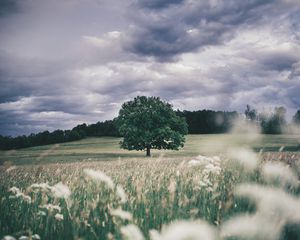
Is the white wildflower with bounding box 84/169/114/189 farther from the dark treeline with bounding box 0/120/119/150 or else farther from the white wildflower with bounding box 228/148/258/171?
the dark treeline with bounding box 0/120/119/150

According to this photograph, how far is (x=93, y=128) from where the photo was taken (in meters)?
109

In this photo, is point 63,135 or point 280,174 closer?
point 280,174

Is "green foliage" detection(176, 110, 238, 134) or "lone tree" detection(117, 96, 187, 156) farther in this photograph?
"green foliage" detection(176, 110, 238, 134)

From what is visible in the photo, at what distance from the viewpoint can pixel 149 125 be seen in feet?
170

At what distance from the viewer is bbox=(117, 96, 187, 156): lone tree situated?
51062mm

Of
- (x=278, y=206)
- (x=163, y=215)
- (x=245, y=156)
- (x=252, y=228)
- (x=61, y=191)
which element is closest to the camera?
(x=252, y=228)

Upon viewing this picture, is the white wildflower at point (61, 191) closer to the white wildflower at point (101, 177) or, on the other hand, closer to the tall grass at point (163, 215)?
the tall grass at point (163, 215)

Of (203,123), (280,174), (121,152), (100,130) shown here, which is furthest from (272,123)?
(203,123)

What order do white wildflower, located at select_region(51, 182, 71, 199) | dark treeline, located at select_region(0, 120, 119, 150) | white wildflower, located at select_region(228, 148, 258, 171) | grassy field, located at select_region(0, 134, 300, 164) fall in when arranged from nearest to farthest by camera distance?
1. white wildflower, located at select_region(51, 182, 71, 199)
2. white wildflower, located at select_region(228, 148, 258, 171)
3. grassy field, located at select_region(0, 134, 300, 164)
4. dark treeline, located at select_region(0, 120, 119, 150)

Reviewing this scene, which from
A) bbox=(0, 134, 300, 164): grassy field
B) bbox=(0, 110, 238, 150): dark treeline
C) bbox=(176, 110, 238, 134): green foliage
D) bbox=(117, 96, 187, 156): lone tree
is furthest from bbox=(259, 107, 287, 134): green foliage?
bbox=(176, 110, 238, 134): green foliage

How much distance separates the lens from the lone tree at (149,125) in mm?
51062

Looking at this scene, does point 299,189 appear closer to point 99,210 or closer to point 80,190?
point 99,210

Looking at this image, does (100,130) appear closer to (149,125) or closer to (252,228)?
(149,125)

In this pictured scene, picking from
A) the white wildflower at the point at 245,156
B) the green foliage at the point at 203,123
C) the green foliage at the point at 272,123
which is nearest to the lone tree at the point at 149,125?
the green foliage at the point at 272,123
